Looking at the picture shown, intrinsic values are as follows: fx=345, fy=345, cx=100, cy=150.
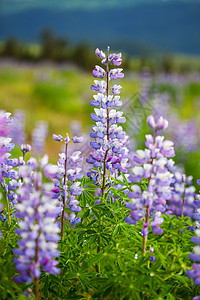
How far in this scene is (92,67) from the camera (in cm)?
1573

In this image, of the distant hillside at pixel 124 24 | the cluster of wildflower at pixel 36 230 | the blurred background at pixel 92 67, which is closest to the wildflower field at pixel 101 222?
the cluster of wildflower at pixel 36 230

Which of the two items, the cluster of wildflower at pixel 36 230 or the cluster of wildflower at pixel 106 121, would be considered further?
the cluster of wildflower at pixel 106 121

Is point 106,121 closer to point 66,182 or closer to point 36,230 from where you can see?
point 66,182

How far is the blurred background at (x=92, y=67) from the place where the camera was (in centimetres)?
491

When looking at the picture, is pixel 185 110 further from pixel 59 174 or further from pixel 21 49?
pixel 21 49

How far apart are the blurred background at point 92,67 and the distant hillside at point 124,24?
0.06 meters

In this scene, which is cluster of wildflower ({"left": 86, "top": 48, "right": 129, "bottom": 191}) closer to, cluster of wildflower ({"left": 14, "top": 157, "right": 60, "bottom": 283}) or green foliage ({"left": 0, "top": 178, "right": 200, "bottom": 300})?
green foliage ({"left": 0, "top": 178, "right": 200, "bottom": 300})

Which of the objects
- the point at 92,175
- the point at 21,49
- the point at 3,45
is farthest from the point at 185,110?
the point at 3,45

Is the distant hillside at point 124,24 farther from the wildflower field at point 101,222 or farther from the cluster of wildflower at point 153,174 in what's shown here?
the cluster of wildflower at point 153,174

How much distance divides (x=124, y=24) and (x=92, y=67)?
9365 mm

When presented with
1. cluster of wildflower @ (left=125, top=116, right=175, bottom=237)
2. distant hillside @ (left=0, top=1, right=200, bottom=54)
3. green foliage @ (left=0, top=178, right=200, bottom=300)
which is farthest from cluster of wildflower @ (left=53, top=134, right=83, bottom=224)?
distant hillside @ (left=0, top=1, right=200, bottom=54)

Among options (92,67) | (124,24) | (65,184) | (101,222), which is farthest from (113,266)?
(124,24)

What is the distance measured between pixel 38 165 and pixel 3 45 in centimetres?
1983

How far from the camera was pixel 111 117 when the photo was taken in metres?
1.50
